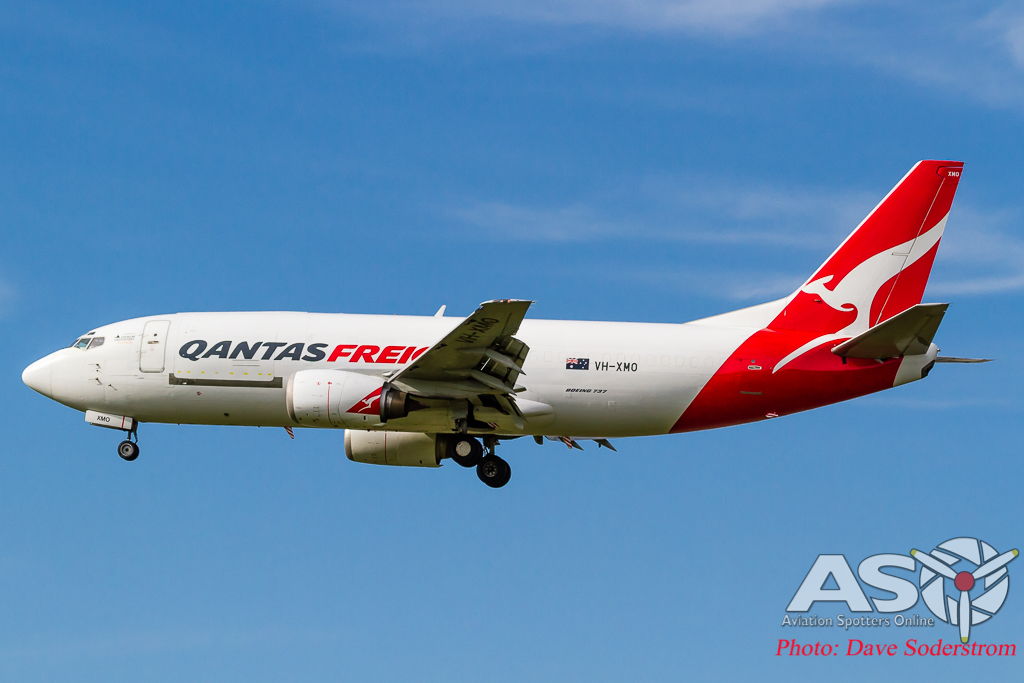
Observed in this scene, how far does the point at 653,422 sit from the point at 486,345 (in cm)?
658

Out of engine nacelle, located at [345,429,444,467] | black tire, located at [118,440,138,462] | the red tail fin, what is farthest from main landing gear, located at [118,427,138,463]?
the red tail fin

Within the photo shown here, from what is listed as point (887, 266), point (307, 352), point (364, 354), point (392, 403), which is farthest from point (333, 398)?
point (887, 266)

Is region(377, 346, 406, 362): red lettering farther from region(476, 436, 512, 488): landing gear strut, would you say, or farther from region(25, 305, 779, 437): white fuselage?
region(476, 436, 512, 488): landing gear strut

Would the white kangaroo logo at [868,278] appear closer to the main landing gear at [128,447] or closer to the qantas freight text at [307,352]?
the qantas freight text at [307,352]

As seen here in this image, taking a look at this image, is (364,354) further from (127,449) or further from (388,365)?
(127,449)

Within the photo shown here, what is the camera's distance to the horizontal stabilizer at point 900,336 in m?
30.9

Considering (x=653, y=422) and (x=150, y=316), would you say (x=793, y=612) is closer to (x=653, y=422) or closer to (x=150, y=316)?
(x=653, y=422)

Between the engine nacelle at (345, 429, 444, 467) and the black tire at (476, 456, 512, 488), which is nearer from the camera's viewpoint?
the black tire at (476, 456, 512, 488)

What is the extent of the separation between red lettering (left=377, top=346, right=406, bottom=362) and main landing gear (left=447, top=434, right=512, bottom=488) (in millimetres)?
3584

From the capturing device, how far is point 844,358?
111ft

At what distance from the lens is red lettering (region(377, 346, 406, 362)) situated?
34.3 metres

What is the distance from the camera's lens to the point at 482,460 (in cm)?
3581

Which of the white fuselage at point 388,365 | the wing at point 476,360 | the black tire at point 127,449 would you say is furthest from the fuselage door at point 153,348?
the wing at point 476,360

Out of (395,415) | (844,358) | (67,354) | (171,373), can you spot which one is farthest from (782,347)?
(67,354)
